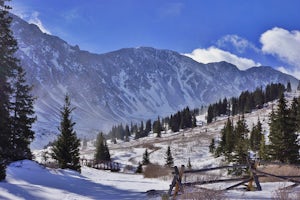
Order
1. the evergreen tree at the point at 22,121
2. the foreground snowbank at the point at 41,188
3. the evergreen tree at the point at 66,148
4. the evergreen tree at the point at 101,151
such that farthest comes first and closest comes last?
the evergreen tree at the point at 101,151, the evergreen tree at the point at 66,148, the evergreen tree at the point at 22,121, the foreground snowbank at the point at 41,188

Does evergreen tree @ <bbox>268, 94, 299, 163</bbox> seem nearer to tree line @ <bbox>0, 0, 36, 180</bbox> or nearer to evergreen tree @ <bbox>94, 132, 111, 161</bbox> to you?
tree line @ <bbox>0, 0, 36, 180</bbox>

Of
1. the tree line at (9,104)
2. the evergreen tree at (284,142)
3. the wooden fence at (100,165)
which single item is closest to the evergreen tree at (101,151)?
the wooden fence at (100,165)

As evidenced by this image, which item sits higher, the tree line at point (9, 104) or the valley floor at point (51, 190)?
the tree line at point (9, 104)

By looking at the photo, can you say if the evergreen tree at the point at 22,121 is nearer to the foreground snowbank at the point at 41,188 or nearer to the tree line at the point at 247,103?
the foreground snowbank at the point at 41,188

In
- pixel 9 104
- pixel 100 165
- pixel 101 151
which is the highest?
pixel 9 104

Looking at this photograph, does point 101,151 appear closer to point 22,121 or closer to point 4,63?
point 22,121

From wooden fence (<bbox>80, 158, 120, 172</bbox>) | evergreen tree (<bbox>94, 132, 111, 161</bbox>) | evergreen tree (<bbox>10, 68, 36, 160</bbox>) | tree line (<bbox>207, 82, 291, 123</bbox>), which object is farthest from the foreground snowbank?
tree line (<bbox>207, 82, 291, 123</bbox>)

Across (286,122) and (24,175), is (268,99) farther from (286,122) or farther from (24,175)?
(24,175)

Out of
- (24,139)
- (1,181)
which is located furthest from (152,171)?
(1,181)

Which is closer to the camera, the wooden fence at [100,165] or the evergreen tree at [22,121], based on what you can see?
the evergreen tree at [22,121]

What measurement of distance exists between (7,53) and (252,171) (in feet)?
50.8

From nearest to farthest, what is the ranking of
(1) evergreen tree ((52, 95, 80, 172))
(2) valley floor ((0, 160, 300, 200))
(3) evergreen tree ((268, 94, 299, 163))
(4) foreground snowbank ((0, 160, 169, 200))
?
1. (2) valley floor ((0, 160, 300, 200))
2. (4) foreground snowbank ((0, 160, 169, 200))
3. (3) evergreen tree ((268, 94, 299, 163))
4. (1) evergreen tree ((52, 95, 80, 172))

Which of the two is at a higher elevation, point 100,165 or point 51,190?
point 51,190

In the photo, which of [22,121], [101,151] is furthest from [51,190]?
[101,151]
